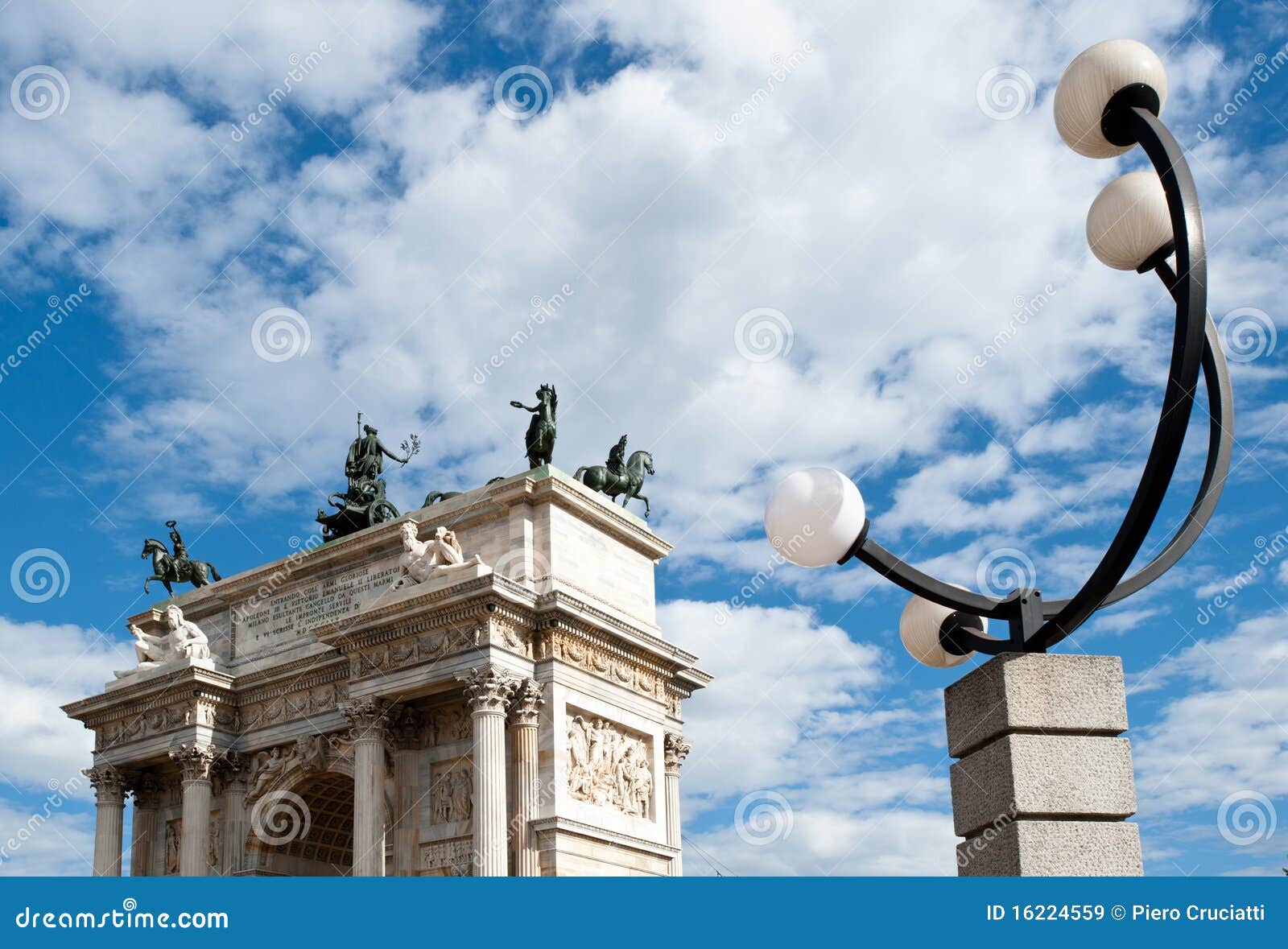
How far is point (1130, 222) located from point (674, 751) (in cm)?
2481

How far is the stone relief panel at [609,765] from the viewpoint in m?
28.3

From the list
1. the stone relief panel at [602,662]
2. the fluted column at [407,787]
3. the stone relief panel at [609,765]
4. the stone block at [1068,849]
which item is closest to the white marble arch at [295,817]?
the fluted column at [407,787]

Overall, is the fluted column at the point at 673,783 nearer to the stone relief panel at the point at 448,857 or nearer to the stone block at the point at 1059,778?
the stone relief panel at the point at 448,857

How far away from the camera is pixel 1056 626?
7977 millimetres

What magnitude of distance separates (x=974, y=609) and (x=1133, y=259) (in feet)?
7.58

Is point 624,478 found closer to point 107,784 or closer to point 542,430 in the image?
point 542,430

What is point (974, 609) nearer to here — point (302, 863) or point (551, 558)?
point (551, 558)

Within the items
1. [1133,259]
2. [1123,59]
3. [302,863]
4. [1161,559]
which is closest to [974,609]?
[1161,559]

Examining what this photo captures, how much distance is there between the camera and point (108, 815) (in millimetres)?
33906

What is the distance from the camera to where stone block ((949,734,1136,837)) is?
7605mm

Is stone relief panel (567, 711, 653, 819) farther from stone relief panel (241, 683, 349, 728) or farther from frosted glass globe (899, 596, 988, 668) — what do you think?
frosted glass globe (899, 596, 988, 668)

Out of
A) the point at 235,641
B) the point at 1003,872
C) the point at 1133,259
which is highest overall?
the point at 235,641

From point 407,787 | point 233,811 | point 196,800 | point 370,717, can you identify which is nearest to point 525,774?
point 407,787

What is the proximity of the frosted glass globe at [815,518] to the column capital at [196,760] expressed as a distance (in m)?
26.9
